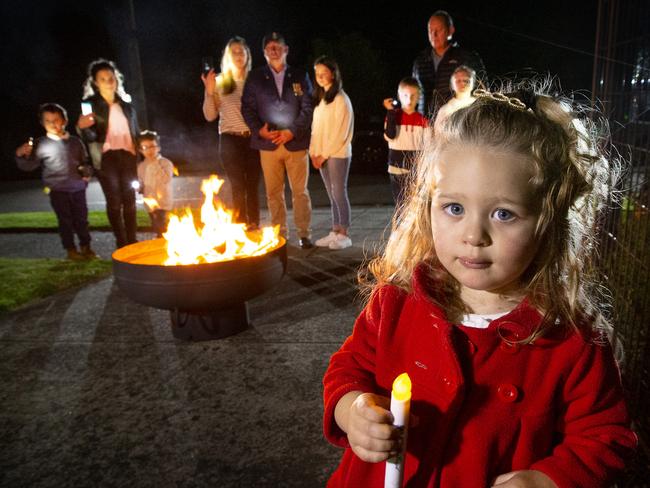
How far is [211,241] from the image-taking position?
11.8 feet

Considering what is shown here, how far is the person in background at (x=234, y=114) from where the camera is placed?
231 inches

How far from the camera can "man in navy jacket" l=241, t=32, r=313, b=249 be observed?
5.68 metres

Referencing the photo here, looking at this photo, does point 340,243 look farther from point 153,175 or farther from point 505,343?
point 505,343

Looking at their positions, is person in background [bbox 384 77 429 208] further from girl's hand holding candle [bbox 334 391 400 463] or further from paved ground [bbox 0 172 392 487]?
girl's hand holding candle [bbox 334 391 400 463]

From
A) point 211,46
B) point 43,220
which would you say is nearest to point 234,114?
point 43,220

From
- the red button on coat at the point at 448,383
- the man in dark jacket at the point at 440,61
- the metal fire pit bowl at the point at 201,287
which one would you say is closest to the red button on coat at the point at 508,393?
the red button on coat at the point at 448,383

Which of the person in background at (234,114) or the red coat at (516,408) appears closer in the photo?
the red coat at (516,408)

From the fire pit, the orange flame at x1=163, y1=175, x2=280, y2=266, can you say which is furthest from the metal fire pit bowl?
the orange flame at x1=163, y1=175, x2=280, y2=266

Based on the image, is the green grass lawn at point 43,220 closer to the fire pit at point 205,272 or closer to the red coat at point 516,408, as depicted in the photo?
the fire pit at point 205,272

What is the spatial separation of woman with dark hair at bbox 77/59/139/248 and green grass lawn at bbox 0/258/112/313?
674 millimetres

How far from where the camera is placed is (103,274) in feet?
17.6

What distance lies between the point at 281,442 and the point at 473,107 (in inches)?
74.5

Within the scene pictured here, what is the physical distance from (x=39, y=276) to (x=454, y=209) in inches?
209

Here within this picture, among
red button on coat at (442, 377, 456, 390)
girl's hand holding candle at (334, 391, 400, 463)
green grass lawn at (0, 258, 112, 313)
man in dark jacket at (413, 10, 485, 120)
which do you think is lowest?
green grass lawn at (0, 258, 112, 313)
